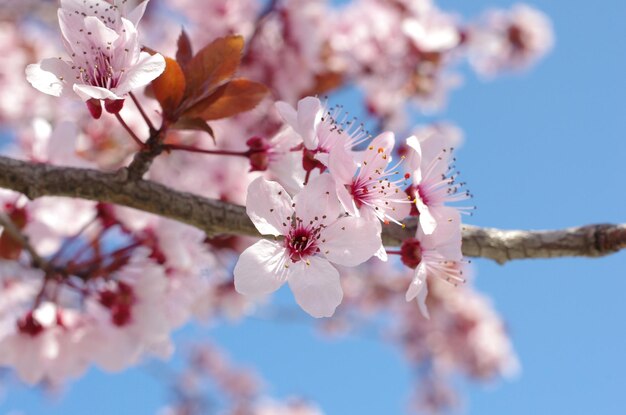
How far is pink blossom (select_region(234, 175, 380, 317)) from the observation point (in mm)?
1190

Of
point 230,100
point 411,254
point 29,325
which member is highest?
point 411,254

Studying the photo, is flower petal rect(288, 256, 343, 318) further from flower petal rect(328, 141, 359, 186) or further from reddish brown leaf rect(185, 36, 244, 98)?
reddish brown leaf rect(185, 36, 244, 98)

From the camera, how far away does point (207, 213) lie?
4.90ft

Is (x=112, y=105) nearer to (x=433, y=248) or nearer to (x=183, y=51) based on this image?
(x=183, y=51)

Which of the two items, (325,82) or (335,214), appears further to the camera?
(325,82)

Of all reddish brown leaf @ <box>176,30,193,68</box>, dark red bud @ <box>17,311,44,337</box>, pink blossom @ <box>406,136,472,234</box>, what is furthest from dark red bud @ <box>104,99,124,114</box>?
dark red bud @ <box>17,311,44,337</box>

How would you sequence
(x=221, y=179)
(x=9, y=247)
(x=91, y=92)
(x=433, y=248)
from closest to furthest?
(x=91, y=92) → (x=433, y=248) → (x=9, y=247) → (x=221, y=179)

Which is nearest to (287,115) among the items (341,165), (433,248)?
(341,165)

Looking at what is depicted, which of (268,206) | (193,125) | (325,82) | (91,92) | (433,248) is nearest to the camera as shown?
(91,92)

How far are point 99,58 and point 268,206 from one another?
1.40ft

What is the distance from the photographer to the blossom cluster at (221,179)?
122cm

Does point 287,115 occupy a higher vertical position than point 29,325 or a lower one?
higher

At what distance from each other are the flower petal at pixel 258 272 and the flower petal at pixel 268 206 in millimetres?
46

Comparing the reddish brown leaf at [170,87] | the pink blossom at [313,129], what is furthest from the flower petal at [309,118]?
the reddish brown leaf at [170,87]
